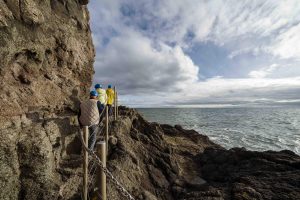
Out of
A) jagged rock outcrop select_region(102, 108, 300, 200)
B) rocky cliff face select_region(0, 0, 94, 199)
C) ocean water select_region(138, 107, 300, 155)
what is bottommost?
ocean water select_region(138, 107, 300, 155)

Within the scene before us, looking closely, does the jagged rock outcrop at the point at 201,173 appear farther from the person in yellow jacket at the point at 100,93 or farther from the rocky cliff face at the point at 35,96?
the rocky cliff face at the point at 35,96

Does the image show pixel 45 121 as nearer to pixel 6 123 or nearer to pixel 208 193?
pixel 6 123

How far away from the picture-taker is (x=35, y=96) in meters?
7.91

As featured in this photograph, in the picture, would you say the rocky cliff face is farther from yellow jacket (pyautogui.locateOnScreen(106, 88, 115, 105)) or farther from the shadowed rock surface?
yellow jacket (pyautogui.locateOnScreen(106, 88, 115, 105))

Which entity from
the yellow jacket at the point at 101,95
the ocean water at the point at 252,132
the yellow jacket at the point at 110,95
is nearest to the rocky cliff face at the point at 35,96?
the yellow jacket at the point at 101,95

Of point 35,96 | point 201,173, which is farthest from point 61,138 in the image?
point 201,173

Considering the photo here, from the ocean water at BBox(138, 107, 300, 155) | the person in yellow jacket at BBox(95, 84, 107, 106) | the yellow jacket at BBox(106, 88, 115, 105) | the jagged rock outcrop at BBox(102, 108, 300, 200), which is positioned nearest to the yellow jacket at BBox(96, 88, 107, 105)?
the person in yellow jacket at BBox(95, 84, 107, 106)

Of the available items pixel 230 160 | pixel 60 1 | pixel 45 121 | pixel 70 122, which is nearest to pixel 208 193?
pixel 230 160

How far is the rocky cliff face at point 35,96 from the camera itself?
6160 mm

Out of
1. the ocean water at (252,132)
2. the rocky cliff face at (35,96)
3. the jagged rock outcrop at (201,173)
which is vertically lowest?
the ocean water at (252,132)

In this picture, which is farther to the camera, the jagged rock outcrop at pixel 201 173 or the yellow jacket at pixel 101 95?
the yellow jacket at pixel 101 95

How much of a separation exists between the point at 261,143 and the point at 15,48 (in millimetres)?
35407

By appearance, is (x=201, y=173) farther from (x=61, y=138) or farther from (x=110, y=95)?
(x=61, y=138)

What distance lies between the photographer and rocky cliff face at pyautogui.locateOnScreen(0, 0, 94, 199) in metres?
6.16
